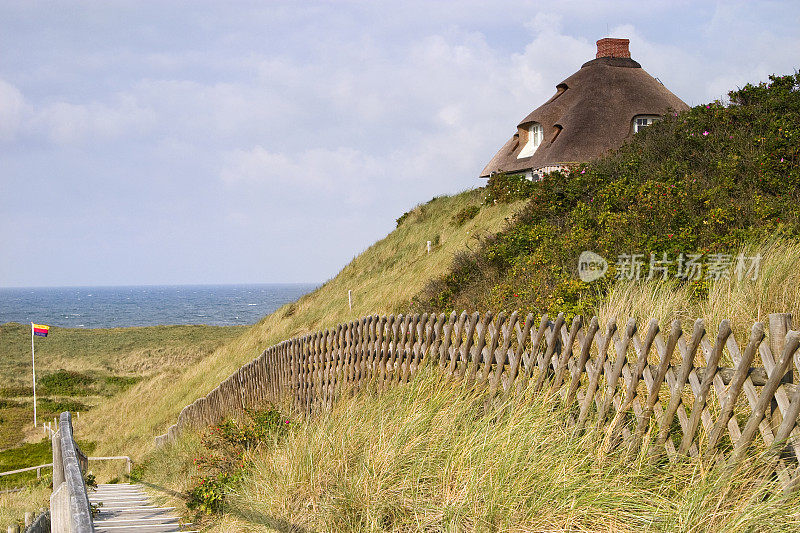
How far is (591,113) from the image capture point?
103 feet

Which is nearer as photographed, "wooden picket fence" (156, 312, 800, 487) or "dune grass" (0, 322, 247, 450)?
"wooden picket fence" (156, 312, 800, 487)

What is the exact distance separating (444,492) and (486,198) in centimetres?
1983

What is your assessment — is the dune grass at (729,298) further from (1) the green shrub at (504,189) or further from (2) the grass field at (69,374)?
(1) the green shrub at (504,189)

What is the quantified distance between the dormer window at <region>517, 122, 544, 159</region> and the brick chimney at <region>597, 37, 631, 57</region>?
536 centimetres

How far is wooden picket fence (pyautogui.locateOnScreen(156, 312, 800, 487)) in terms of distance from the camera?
382cm

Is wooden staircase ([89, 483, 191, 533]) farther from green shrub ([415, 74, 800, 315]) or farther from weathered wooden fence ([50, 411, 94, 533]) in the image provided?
green shrub ([415, 74, 800, 315])

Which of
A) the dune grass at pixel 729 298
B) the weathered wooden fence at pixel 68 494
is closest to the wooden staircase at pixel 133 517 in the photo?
the weathered wooden fence at pixel 68 494

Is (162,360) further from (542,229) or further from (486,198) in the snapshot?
(542,229)

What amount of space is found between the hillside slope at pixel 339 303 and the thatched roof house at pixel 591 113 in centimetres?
722

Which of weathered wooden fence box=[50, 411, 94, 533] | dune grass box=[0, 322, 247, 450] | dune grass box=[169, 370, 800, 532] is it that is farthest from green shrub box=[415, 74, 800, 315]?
dune grass box=[0, 322, 247, 450]

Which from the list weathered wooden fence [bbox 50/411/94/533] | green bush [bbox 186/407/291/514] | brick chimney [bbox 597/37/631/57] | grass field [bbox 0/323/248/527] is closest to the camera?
weathered wooden fence [bbox 50/411/94/533]

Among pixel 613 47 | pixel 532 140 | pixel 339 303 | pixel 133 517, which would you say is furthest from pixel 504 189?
pixel 133 517

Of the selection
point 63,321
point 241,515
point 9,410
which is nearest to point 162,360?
point 9,410

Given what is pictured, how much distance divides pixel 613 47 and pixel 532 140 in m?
6.69
